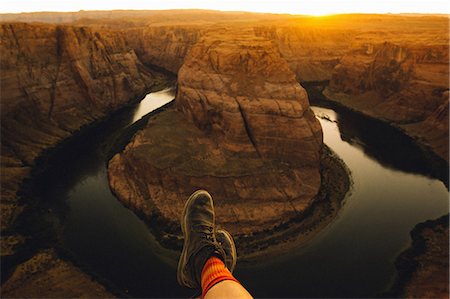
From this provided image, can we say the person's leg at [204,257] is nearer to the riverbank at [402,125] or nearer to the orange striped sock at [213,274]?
the orange striped sock at [213,274]

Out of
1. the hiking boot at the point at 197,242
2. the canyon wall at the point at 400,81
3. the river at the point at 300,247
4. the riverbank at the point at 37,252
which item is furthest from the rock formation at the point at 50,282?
the canyon wall at the point at 400,81

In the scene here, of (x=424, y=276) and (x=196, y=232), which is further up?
(x=196, y=232)

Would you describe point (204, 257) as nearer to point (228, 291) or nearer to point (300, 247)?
point (228, 291)

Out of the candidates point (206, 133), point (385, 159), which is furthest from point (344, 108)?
point (206, 133)

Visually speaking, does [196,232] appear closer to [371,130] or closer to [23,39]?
[371,130]

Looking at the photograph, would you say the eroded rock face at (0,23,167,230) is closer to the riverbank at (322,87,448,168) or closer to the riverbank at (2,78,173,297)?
the riverbank at (2,78,173,297)

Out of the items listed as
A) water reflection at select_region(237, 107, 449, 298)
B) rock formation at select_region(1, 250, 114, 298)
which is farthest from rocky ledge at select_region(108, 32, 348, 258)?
rock formation at select_region(1, 250, 114, 298)
